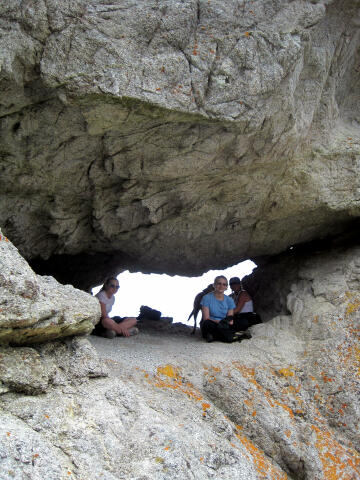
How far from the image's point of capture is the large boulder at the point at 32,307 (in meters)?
4.04

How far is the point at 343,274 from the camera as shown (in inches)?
295

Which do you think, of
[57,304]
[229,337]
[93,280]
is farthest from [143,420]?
[93,280]

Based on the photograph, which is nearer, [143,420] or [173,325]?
[143,420]

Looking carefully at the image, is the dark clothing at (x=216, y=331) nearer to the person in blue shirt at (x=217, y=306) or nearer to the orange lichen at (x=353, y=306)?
the person in blue shirt at (x=217, y=306)

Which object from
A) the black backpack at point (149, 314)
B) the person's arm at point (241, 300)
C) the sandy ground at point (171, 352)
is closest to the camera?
the sandy ground at point (171, 352)

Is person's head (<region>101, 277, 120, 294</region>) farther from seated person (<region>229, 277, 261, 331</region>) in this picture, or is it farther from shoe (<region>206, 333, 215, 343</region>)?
seated person (<region>229, 277, 261, 331</region>)

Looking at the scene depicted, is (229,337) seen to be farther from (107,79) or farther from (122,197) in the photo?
(107,79)

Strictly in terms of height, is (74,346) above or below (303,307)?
below

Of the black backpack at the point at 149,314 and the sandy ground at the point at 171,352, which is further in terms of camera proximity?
the black backpack at the point at 149,314

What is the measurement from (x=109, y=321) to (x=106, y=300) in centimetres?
39

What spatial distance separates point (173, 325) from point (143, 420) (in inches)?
174

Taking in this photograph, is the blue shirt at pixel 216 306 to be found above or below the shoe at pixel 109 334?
above

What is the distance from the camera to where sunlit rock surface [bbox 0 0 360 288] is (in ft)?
17.4

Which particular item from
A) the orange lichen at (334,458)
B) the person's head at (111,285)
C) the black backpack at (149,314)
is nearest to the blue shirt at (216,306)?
the person's head at (111,285)
